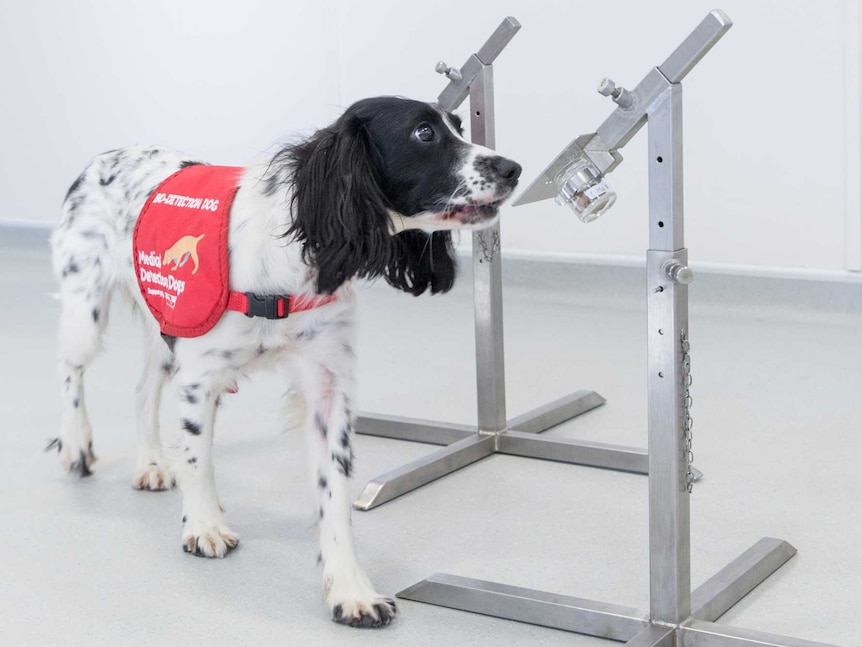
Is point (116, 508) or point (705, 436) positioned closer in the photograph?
point (116, 508)

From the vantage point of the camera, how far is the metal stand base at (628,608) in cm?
188

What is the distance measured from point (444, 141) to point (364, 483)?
3.26 feet

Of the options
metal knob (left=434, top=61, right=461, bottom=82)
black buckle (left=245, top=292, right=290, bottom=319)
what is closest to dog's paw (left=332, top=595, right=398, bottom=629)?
black buckle (left=245, top=292, right=290, bottom=319)

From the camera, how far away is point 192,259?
2303 millimetres

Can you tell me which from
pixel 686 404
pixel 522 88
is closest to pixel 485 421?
pixel 686 404

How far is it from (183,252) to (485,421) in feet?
3.39

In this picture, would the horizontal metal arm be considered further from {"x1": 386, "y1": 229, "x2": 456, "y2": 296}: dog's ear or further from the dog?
{"x1": 386, "y1": 229, "x2": 456, "y2": 296}: dog's ear

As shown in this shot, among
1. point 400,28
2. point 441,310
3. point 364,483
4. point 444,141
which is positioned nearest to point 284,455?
point 364,483

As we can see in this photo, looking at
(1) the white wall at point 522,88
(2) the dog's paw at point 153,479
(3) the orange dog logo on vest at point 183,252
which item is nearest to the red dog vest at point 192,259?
(3) the orange dog logo on vest at point 183,252

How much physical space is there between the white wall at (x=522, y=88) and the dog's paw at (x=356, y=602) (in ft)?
9.08

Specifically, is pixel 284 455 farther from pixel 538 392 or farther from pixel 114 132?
pixel 114 132

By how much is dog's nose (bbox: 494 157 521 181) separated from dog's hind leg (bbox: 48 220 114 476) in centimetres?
105

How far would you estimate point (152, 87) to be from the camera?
6262 mm

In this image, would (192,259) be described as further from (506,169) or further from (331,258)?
(506,169)
